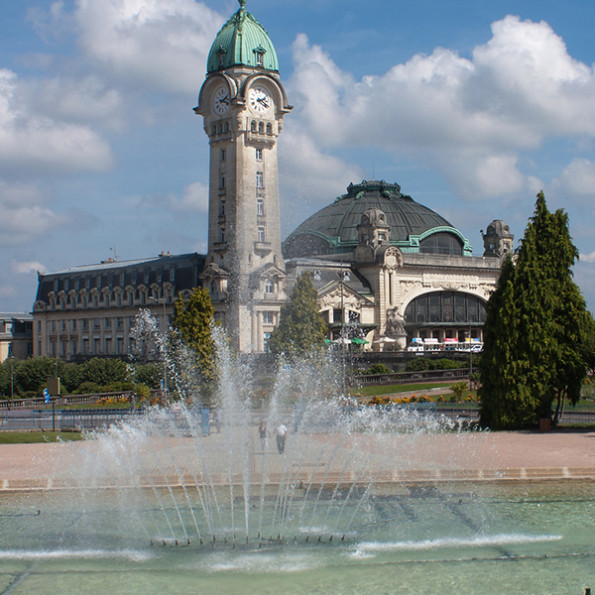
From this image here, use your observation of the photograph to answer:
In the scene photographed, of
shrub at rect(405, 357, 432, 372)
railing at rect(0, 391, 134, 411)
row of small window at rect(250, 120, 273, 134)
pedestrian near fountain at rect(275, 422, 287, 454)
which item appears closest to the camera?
pedestrian near fountain at rect(275, 422, 287, 454)

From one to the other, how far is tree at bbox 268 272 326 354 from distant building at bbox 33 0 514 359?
9173mm

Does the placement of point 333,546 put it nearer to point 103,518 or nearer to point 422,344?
point 103,518

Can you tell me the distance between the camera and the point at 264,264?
94625 mm

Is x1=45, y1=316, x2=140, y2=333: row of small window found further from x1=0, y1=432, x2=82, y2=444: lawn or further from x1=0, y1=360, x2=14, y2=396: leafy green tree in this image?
x1=0, y1=432, x2=82, y2=444: lawn

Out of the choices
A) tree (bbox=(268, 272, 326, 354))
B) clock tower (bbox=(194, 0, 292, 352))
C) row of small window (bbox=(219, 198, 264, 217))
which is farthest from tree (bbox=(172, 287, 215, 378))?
row of small window (bbox=(219, 198, 264, 217))

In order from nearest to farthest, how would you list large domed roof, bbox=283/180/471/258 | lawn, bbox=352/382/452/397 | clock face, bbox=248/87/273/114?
lawn, bbox=352/382/452/397 → clock face, bbox=248/87/273/114 → large domed roof, bbox=283/180/471/258

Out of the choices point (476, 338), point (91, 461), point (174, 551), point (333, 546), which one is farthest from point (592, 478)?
point (476, 338)

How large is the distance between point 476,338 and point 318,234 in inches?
971

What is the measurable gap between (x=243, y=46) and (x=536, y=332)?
211ft

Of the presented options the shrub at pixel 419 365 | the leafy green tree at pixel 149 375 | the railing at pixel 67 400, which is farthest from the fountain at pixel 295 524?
the shrub at pixel 419 365

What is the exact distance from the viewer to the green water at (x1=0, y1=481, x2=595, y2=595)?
719 inches

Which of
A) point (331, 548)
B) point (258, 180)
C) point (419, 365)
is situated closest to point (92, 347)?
point (258, 180)

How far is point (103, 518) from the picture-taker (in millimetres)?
23781

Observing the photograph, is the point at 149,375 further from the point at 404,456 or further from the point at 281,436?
the point at 404,456
